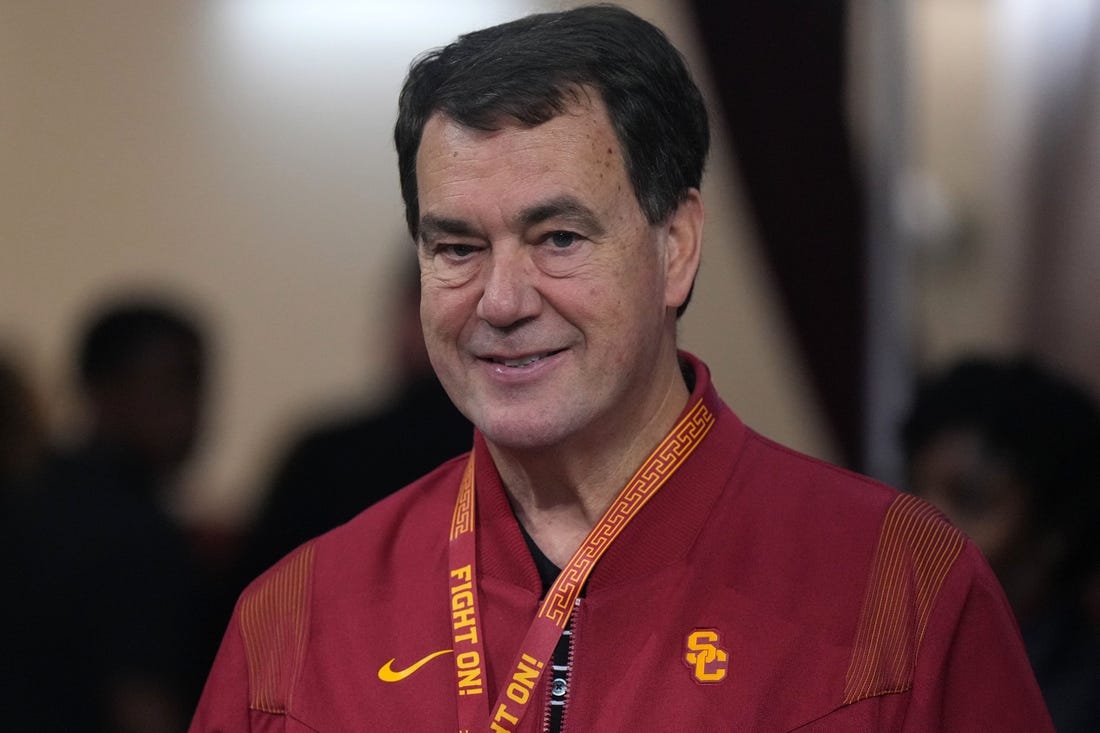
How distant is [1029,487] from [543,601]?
4.36 feet

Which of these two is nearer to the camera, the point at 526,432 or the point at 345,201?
the point at 526,432

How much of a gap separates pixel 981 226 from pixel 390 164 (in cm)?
146

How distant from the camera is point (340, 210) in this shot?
357 centimetres

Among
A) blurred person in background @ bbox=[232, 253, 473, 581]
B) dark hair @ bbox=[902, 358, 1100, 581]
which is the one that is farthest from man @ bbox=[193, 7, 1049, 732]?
blurred person in background @ bbox=[232, 253, 473, 581]

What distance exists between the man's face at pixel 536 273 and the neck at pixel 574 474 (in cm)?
5

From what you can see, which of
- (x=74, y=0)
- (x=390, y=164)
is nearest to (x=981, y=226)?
(x=390, y=164)

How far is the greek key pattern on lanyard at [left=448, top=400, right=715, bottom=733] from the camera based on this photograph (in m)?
1.60

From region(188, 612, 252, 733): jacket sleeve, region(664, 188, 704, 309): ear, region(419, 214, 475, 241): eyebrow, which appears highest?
region(419, 214, 475, 241): eyebrow

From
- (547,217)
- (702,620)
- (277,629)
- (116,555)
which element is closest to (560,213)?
(547,217)

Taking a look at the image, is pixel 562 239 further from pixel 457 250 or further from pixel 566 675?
pixel 566 675

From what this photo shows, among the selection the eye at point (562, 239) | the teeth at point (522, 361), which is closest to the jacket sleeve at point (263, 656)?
the teeth at point (522, 361)

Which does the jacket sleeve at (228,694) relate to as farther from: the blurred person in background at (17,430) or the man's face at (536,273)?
the blurred person in background at (17,430)

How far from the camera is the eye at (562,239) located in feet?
5.23

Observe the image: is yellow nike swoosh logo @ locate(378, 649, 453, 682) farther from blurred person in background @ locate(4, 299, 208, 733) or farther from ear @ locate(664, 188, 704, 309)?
blurred person in background @ locate(4, 299, 208, 733)
